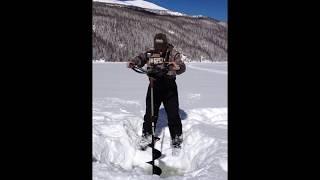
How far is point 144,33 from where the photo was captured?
91.8m

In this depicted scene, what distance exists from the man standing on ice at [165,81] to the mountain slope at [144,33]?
2880 inches

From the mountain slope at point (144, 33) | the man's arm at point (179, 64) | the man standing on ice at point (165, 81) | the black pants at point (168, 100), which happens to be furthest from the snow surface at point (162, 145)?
the mountain slope at point (144, 33)

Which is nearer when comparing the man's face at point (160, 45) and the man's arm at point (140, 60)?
the man's face at point (160, 45)

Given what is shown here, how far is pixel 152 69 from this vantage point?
579 centimetres

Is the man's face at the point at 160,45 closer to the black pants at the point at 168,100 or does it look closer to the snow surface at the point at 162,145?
the black pants at the point at 168,100

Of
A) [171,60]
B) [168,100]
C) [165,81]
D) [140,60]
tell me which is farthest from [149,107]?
[171,60]

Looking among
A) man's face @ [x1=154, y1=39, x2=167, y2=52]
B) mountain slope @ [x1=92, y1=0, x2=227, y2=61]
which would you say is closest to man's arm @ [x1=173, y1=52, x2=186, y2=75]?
man's face @ [x1=154, y1=39, x2=167, y2=52]

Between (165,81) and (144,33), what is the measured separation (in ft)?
286

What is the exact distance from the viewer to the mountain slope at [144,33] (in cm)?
8431

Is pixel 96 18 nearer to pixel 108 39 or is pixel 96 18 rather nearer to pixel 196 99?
pixel 108 39

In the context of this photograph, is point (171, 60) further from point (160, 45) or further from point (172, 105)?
point (172, 105)
